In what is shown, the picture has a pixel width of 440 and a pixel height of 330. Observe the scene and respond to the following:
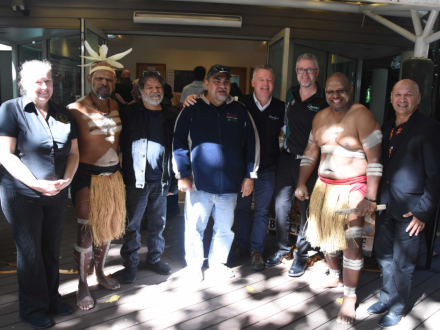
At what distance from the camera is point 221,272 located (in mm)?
Answer: 3086

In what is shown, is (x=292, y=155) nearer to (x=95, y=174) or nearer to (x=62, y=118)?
(x=95, y=174)

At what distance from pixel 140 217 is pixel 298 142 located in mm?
1502

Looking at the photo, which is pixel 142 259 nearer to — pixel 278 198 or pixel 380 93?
pixel 278 198

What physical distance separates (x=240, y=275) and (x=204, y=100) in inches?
61.6

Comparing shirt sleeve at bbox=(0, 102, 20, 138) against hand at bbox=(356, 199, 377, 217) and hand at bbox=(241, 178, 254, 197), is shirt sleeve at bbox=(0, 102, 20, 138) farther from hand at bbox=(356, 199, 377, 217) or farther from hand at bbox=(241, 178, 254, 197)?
hand at bbox=(356, 199, 377, 217)

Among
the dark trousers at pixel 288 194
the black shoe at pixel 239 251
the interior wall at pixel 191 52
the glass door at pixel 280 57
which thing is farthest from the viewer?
the interior wall at pixel 191 52

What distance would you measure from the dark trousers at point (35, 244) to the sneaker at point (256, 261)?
1.66 m

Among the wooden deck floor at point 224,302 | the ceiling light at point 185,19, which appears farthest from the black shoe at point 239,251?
the ceiling light at point 185,19

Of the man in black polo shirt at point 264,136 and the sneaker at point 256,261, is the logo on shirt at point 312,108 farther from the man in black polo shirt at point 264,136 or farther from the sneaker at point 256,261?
the sneaker at point 256,261

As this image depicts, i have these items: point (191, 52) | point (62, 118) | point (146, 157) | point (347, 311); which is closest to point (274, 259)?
point (347, 311)

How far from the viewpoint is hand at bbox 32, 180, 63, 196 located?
212 cm

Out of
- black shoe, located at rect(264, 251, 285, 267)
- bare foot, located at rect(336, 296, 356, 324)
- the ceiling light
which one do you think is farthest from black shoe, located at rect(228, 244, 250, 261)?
the ceiling light

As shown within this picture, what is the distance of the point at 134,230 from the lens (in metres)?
2.93

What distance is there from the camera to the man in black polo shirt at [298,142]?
9.94 feet
